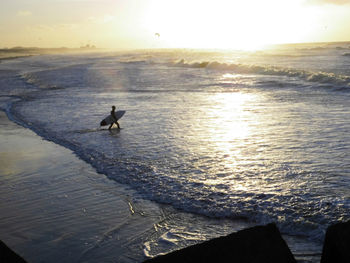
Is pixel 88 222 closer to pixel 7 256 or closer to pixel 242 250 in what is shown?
pixel 7 256

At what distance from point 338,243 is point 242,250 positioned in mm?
803

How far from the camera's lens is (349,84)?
26703 mm

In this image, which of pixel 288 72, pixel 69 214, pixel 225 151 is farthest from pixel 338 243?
pixel 288 72

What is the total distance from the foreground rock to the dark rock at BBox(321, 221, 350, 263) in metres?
0.38

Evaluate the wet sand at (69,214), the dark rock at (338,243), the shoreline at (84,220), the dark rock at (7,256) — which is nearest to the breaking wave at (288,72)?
the wet sand at (69,214)

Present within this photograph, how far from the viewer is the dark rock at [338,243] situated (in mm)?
2922

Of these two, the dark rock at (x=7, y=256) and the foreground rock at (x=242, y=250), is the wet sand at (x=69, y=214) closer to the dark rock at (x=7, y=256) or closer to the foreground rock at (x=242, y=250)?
the dark rock at (x=7, y=256)

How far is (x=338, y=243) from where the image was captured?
9.76ft

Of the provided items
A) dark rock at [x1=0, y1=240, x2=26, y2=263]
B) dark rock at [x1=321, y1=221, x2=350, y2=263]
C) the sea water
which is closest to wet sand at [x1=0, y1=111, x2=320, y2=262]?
the sea water

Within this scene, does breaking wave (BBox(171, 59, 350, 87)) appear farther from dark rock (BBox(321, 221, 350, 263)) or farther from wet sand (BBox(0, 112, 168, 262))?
dark rock (BBox(321, 221, 350, 263))

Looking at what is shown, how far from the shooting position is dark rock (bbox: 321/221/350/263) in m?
2.92

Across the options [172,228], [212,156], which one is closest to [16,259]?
[172,228]

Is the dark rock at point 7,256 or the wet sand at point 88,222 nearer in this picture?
the dark rock at point 7,256

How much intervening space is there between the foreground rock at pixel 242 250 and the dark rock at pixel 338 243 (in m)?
0.38
